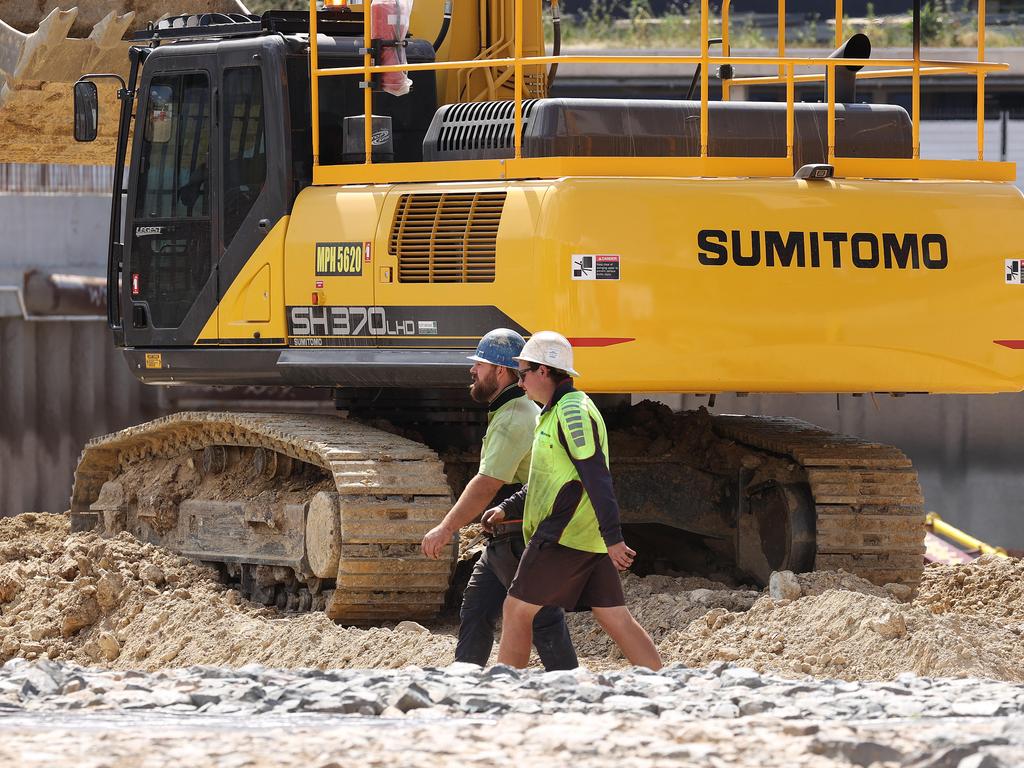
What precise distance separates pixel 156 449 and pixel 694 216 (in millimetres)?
4147

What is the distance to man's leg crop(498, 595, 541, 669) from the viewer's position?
7047mm

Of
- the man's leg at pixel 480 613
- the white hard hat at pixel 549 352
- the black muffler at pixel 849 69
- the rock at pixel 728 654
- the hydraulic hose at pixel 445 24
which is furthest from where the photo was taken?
the hydraulic hose at pixel 445 24

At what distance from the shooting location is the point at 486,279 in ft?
29.6

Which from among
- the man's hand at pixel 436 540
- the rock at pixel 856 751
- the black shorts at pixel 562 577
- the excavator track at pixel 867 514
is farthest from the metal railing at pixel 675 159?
the rock at pixel 856 751

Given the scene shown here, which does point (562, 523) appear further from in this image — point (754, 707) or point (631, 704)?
point (754, 707)

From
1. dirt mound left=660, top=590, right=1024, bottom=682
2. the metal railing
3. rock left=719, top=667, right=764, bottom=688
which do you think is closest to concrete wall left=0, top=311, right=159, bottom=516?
the metal railing

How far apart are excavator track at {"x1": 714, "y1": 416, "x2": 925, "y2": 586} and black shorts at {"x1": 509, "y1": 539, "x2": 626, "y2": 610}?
9.33ft

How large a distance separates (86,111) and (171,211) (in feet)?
2.47

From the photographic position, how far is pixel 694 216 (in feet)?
28.9

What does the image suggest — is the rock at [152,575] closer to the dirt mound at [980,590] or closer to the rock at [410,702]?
the dirt mound at [980,590]

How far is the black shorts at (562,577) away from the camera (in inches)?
276

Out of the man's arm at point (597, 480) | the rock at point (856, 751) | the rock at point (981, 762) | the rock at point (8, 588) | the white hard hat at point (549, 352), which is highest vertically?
the white hard hat at point (549, 352)

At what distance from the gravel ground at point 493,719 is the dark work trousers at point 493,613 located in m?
0.64

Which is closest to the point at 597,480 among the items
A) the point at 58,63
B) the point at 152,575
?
the point at 152,575
